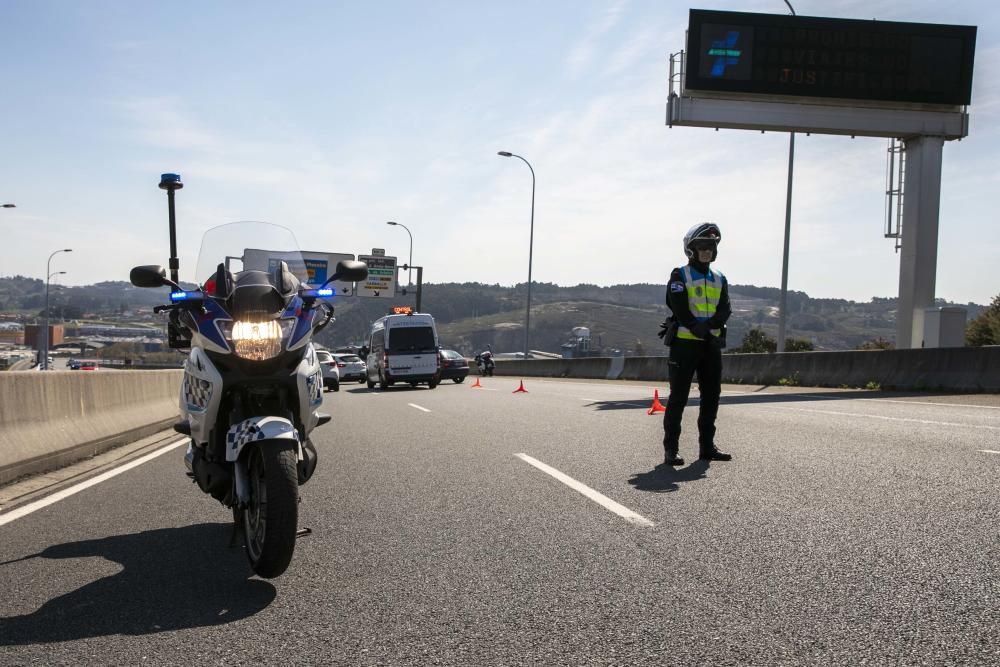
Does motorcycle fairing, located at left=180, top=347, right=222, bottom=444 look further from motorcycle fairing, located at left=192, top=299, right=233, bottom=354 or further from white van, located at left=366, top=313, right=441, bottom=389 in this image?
white van, located at left=366, top=313, right=441, bottom=389

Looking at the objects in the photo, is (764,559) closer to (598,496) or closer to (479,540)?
(479,540)

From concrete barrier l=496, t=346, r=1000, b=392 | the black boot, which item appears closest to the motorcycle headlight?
the black boot

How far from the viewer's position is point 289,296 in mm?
4855

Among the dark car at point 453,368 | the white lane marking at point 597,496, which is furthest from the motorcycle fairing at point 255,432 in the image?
the dark car at point 453,368

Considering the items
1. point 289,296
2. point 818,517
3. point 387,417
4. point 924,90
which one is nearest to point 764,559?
point 818,517

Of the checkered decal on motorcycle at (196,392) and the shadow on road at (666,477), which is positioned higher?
the checkered decal on motorcycle at (196,392)

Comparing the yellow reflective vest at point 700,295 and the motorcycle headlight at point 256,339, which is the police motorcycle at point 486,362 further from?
the motorcycle headlight at point 256,339

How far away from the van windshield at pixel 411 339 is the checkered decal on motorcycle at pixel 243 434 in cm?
2393

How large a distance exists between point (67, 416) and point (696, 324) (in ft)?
20.2

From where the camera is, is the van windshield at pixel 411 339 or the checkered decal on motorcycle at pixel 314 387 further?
the van windshield at pixel 411 339

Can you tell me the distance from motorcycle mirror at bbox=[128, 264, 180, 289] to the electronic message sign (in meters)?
21.6

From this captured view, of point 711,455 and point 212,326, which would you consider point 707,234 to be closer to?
point 711,455

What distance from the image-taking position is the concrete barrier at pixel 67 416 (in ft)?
24.1

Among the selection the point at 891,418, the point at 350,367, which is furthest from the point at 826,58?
the point at 350,367
